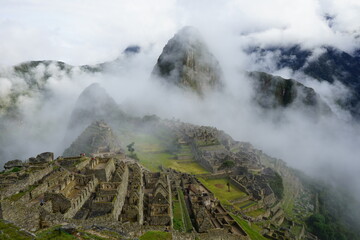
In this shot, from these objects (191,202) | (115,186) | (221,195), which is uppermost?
(115,186)

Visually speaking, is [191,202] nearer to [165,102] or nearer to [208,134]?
[208,134]

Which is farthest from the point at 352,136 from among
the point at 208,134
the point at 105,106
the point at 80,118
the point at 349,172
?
the point at 80,118

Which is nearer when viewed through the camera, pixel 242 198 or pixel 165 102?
pixel 242 198

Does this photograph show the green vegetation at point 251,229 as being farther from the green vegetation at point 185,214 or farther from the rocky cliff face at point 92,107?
the rocky cliff face at point 92,107

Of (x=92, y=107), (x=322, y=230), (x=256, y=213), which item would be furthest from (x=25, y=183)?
(x=92, y=107)

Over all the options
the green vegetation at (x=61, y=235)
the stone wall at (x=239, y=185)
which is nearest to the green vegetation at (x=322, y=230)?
the stone wall at (x=239, y=185)

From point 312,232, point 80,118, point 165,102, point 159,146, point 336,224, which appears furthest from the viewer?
point 165,102

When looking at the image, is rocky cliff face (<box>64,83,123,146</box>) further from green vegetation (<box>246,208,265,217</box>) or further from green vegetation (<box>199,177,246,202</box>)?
green vegetation (<box>246,208,265,217</box>)
